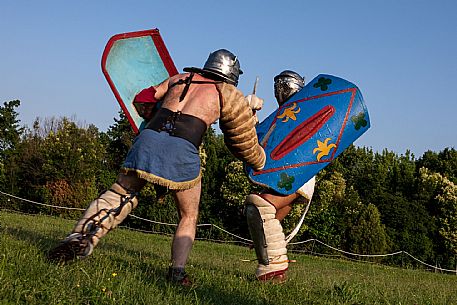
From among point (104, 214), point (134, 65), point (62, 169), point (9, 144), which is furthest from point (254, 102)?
point (9, 144)

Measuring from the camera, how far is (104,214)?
380cm

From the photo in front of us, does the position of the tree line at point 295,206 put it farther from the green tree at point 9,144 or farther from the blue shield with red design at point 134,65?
the blue shield with red design at point 134,65

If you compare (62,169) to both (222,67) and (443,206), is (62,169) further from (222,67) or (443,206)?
(222,67)

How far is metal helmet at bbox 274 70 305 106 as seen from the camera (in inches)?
210

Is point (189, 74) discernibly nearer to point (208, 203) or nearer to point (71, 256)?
point (71, 256)

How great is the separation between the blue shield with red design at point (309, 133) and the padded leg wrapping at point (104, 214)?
49.9 inches

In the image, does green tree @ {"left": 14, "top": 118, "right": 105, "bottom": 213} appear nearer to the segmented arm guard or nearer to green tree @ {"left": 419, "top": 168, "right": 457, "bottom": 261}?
green tree @ {"left": 419, "top": 168, "right": 457, "bottom": 261}

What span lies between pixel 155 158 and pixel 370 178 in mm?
23767

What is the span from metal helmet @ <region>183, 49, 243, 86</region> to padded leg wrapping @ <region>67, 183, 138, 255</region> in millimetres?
1068

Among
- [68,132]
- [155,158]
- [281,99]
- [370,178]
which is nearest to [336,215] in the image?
[370,178]

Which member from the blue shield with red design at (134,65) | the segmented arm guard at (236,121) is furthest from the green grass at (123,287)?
the blue shield with red design at (134,65)

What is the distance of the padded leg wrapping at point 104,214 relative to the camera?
3.74 meters

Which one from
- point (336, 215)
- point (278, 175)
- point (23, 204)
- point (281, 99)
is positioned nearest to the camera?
point (278, 175)

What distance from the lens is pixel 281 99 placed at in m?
5.36
